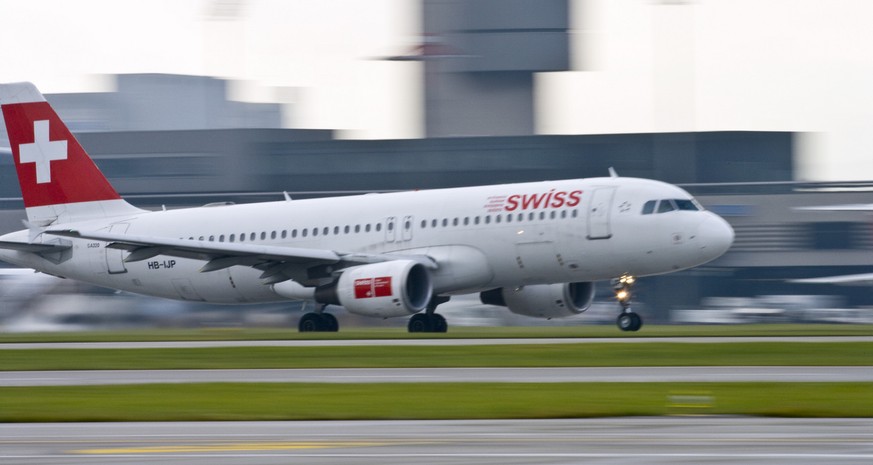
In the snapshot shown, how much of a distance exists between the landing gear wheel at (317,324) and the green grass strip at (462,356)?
7660mm

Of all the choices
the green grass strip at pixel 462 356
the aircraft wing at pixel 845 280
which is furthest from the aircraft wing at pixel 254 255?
the aircraft wing at pixel 845 280

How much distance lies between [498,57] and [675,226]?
5144 centimetres

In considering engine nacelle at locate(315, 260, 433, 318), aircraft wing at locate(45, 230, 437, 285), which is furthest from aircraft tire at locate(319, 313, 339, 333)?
engine nacelle at locate(315, 260, 433, 318)

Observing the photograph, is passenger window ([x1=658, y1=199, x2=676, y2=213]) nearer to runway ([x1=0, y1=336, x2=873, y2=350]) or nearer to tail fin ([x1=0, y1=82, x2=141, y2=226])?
runway ([x1=0, y1=336, x2=873, y2=350])

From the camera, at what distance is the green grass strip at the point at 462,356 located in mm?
22719

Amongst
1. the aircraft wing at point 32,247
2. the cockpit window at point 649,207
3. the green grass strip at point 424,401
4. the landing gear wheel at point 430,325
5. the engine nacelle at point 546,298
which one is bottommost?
the landing gear wheel at point 430,325

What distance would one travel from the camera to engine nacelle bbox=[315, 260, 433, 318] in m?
32.8

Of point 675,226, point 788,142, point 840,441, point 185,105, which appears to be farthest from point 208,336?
point 185,105

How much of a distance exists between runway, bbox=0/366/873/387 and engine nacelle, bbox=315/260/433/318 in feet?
35.2

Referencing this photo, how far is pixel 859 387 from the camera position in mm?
17188

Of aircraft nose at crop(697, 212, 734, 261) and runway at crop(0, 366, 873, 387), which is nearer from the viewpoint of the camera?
runway at crop(0, 366, 873, 387)

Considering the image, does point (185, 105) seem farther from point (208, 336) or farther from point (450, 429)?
point (450, 429)

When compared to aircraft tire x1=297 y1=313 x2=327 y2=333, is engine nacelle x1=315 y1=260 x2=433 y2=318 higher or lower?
higher

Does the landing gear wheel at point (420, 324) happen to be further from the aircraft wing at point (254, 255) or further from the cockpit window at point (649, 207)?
the cockpit window at point (649, 207)
